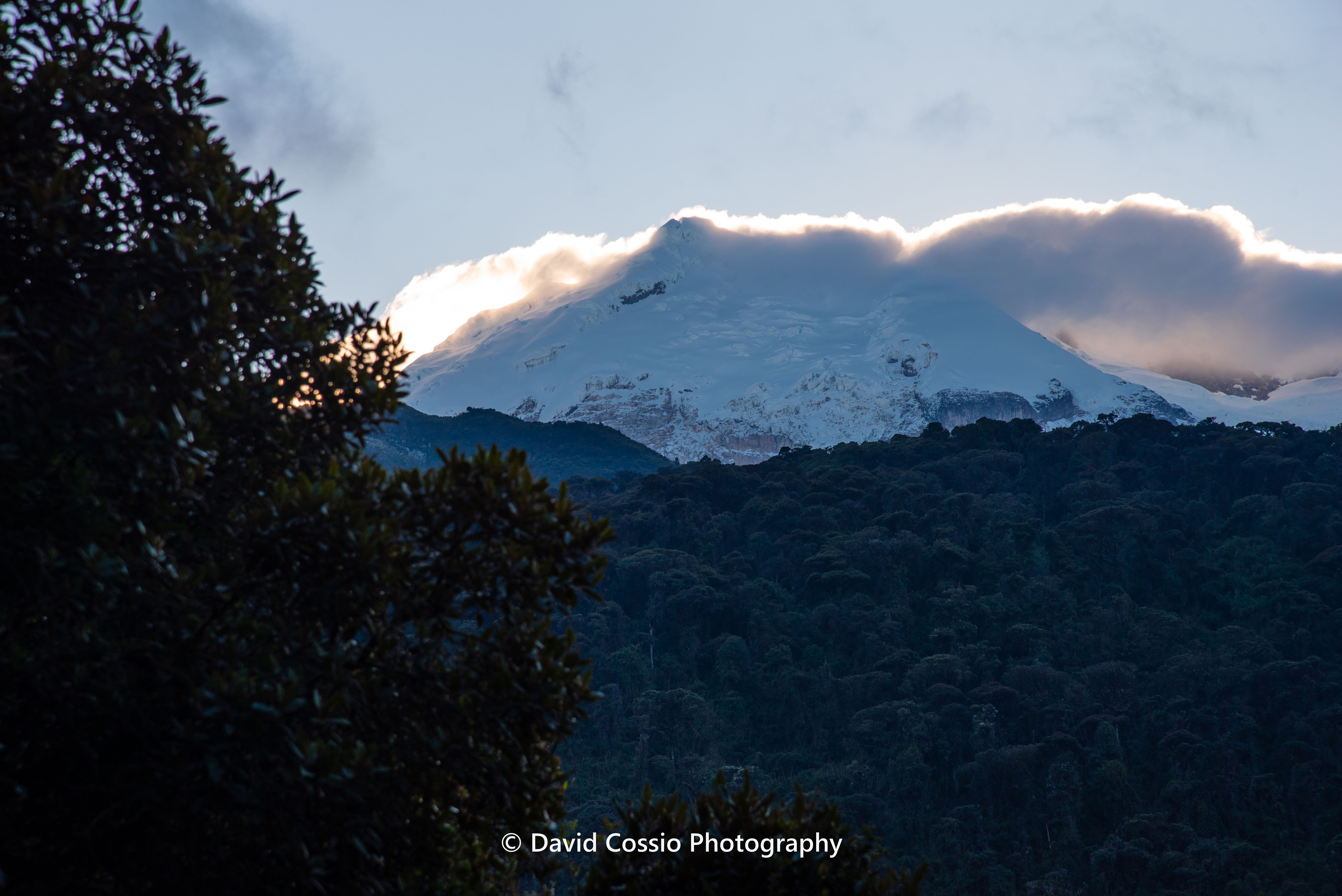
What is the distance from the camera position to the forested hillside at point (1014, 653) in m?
31.7

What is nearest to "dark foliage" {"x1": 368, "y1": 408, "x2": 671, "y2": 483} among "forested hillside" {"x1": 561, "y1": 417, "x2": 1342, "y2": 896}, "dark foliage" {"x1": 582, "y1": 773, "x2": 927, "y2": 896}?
"forested hillside" {"x1": 561, "y1": 417, "x2": 1342, "y2": 896}

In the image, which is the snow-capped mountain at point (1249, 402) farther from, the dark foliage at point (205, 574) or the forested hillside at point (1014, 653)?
the dark foliage at point (205, 574)

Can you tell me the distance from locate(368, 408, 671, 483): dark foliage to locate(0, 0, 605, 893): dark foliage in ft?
225

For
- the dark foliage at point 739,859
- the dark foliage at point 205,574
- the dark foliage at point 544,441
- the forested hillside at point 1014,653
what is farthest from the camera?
the dark foliage at point 544,441

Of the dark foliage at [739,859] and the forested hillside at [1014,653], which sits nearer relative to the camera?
the dark foliage at [739,859]

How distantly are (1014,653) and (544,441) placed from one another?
5045 centimetres

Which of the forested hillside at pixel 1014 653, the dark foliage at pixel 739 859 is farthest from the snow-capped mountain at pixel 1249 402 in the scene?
the dark foliage at pixel 739 859

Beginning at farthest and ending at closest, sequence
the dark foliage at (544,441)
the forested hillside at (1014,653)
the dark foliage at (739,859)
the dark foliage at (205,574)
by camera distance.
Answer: the dark foliage at (544,441) → the forested hillside at (1014,653) → the dark foliage at (739,859) → the dark foliage at (205,574)

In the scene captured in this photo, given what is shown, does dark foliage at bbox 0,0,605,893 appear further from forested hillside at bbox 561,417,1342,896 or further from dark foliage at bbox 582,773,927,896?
forested hillside at bbox 561,417,1342,896

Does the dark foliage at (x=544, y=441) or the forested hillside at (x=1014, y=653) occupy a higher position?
the dark foliage at (x=544, y=441)

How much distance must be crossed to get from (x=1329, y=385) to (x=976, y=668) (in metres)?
82.9

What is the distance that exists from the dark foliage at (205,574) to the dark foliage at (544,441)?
68.7 metres

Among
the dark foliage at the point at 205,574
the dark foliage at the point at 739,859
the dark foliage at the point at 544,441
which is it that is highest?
the dark foliage at the point at 544,441

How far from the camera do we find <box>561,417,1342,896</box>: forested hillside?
3169 cm
